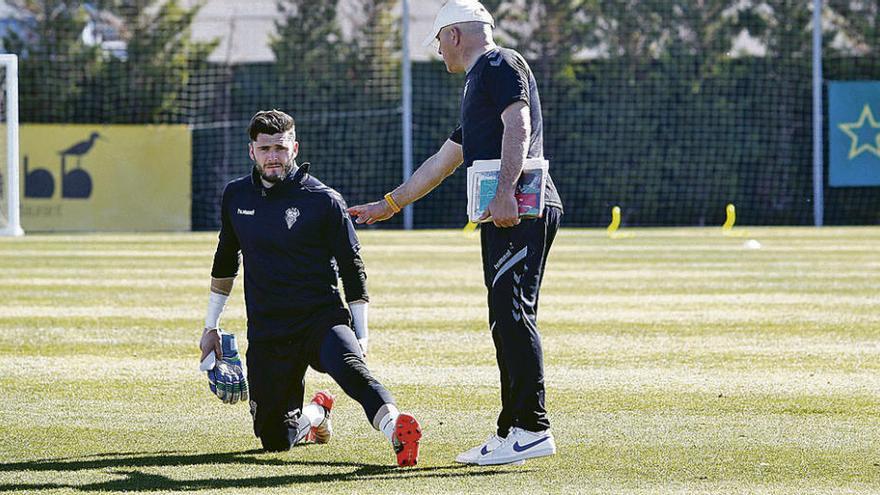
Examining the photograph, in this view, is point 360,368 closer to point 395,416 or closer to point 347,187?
point 395,416

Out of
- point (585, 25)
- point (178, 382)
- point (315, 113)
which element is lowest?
point (178, 382)

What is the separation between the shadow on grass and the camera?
528 centimetres

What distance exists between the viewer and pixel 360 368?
584 centimetres

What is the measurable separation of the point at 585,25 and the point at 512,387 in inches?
1100

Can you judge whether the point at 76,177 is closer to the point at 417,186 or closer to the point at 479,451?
the point at 417,186

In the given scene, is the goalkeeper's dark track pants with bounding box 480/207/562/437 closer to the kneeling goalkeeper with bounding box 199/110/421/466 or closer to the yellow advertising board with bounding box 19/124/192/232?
the kneeling goalkeeper with bounding box 199/110/421/466

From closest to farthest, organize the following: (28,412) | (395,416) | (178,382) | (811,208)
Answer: (395,416) < (28,412) < (178,382) < (811,208)

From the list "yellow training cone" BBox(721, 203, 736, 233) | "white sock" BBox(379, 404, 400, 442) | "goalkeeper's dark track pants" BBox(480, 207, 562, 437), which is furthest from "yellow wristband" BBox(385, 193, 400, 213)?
"yellow training cone" BBox(721, 203, 736, 233)

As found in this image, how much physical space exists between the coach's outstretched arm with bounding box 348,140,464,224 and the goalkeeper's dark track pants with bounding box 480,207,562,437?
67cm

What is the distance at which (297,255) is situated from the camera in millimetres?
6117

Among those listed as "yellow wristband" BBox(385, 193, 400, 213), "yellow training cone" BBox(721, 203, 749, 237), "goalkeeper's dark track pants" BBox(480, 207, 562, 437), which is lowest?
"yellow training cone" BBox(721, 203, 749, 237)

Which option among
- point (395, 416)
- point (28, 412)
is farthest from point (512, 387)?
point (28, 412)

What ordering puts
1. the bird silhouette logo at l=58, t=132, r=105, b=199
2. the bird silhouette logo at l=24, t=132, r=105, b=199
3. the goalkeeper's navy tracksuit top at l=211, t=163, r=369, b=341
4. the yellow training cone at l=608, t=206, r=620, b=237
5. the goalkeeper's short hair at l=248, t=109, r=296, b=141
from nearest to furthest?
the goalkeeper's short hair at l=248, t=109, r=296, b=141 < the goalkeeper's navy tracksuit top at l=211, t=163, r=369, b=341 < the yellow training cone at l=608, t=206, r=620, b=237 < the bird silhouette logo at l=24, t=132, r=105, b=199 < the bird silhouette logo at l=58, t=132, r=105, b=199

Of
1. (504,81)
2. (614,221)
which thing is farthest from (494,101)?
(614,221)
